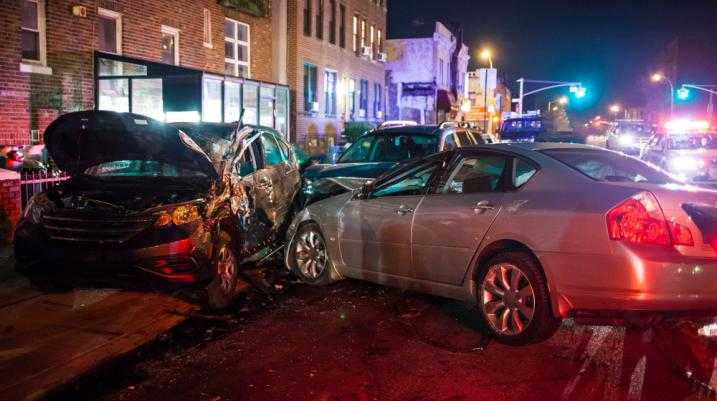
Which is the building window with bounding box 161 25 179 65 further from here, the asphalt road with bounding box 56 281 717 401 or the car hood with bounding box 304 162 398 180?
the asphalt road with bounding box 56 281 717 401

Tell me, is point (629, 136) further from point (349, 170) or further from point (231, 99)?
point (349, 170)

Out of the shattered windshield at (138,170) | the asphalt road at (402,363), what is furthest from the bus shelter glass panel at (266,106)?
the asphalt road at (402,363)

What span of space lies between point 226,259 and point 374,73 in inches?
1160

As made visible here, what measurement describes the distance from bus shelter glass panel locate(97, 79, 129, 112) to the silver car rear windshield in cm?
1188

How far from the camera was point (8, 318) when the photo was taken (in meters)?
6.38

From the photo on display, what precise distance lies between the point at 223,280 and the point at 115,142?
1.83 meters

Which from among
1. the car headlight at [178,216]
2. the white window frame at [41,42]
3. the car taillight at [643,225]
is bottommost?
the car headlight at [178,216]

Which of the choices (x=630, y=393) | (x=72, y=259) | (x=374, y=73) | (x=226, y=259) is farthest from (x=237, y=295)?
(x=374, y=73)

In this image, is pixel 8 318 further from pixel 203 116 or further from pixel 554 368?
pixel 203 116

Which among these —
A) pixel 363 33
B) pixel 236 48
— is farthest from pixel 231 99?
pixel 363 33

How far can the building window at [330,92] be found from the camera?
2936cm

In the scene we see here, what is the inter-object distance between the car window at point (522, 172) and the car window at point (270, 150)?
373 centimetres

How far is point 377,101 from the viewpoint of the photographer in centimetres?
3631

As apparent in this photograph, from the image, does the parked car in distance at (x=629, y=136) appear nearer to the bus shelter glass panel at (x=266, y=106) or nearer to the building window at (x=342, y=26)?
the building window at (x=342, y=26)
